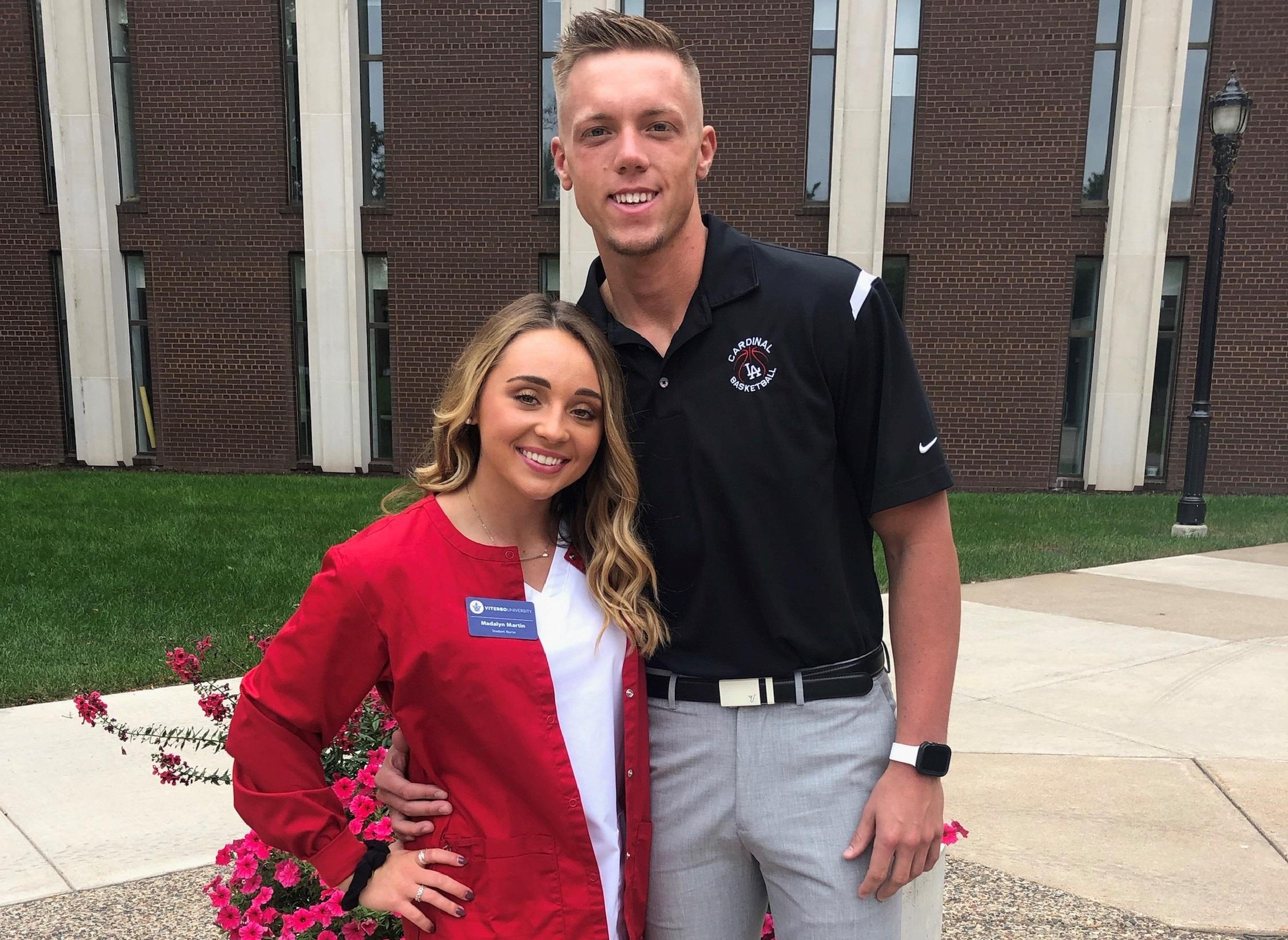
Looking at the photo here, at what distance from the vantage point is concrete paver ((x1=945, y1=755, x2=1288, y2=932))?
3521 millimetres

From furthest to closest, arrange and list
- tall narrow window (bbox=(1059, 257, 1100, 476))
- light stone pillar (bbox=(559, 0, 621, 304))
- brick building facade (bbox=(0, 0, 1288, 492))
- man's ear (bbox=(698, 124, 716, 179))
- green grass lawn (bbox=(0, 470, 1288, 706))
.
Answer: tall narrow window (bbox=(1059, 257, 1100, 476)) < light stone pillar (bbox=(559, 0, 621, 304)) < brick building facade (bbox=(0, 0, 1288, 492)) < green grass lawn (bbox=(0, 470, 1288, 706)) < man's ear (bbox=(698, 124, 716, 179))

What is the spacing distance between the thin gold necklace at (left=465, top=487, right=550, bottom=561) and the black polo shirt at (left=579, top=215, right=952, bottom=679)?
221mm

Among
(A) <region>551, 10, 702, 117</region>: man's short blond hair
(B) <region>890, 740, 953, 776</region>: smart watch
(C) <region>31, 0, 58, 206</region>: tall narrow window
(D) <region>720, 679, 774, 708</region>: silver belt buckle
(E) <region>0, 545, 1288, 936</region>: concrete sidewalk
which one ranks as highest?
(C) <region>31, 0, 58, 206</region>: tall narrow window

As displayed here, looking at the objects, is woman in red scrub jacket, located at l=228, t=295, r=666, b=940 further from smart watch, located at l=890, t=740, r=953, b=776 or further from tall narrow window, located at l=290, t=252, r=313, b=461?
tall narrow window, located at l=290, t=252, r=313, b=461

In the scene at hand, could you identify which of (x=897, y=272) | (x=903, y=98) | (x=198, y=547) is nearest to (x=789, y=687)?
(x=198, y=547)

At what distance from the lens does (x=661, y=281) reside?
77.2 inches

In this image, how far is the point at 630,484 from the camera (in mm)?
1907

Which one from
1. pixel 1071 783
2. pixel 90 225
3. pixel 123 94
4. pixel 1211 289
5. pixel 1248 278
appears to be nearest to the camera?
pixel 1071 783

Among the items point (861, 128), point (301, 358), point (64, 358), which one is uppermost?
A: point (861, 128)

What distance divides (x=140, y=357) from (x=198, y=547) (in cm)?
971

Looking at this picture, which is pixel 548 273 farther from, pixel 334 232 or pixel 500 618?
pixel 500 618

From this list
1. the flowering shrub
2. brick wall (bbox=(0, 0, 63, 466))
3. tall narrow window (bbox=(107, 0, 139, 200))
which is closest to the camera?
the flowering shrub

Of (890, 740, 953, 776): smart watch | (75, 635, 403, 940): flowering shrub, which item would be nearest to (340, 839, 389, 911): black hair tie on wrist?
(75, 635, 403, 940): flowering shrub

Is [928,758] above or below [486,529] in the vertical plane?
below
